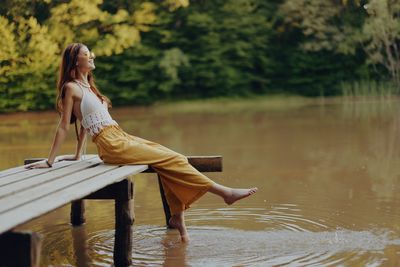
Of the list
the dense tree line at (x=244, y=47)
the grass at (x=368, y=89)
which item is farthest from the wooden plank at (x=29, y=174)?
the grass at (x=368, y=89)

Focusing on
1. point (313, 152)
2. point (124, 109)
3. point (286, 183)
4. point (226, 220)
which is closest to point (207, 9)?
point (124, 109)

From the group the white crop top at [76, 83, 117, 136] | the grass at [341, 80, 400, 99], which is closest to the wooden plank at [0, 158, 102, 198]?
the white crop top at [76, 83, 117, 136]

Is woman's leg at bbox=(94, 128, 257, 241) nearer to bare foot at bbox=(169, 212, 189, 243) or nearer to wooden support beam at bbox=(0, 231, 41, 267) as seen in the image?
bare foot at bbox=(169, 212, 189, 243)

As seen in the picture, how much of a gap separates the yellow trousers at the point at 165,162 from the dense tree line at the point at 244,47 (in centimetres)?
1606

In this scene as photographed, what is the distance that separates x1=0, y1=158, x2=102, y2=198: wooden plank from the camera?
12.5ft

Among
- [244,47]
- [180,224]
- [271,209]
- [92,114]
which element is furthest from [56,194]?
[244,47]

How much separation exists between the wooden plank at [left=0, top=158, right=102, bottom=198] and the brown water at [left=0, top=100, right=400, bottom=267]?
563 millimetres

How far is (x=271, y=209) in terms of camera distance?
6168 millimetres

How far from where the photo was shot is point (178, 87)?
24344mm

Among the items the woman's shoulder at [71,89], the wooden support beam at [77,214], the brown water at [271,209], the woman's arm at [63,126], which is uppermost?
the woman's shoulder at [71,89]

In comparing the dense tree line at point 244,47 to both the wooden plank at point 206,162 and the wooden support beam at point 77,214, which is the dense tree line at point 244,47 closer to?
the wooden support beam at point 77,214

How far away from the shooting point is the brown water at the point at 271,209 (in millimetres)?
4719

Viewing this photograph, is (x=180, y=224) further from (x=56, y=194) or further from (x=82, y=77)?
(x=56, y=194)

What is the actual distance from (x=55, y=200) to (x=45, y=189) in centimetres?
39
